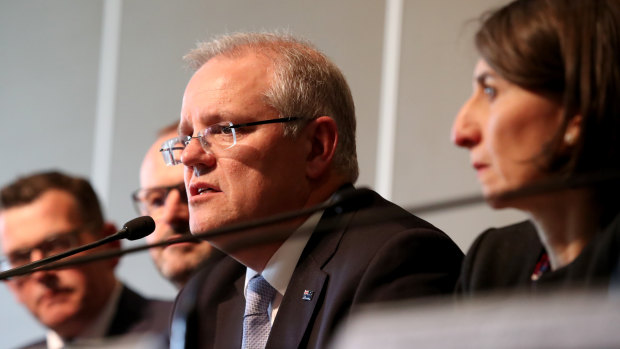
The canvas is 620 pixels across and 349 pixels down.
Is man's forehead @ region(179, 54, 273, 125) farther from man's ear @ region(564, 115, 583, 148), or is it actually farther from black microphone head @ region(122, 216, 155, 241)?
man's ear @ region(564, 115, 583, 148)

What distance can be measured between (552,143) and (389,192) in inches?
78.2

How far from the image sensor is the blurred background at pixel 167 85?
324cm

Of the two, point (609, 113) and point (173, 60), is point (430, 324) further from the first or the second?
point (173, 60)

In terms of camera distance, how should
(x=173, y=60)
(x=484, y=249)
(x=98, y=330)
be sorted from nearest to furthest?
1. (x=484, y=249)
2. (x=98, y=330)
3. (x=173, y=60)

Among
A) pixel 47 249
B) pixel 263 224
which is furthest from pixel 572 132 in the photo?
pixel 47 249

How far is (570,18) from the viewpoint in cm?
135

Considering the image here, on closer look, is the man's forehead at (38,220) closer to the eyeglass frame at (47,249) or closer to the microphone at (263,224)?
the eyeglass frame at (47,249)

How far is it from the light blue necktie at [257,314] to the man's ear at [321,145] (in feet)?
0.87

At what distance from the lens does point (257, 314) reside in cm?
193

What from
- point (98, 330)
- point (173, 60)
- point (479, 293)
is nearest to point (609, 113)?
point (479, 293)

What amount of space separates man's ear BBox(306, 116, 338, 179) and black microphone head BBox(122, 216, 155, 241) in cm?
42

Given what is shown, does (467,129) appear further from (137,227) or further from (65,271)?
(65,271)

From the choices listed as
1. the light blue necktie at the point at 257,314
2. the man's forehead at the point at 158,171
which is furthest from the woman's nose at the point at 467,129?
the man's forehead at the point at 158,171

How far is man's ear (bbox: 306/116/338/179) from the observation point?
203 centimetres
